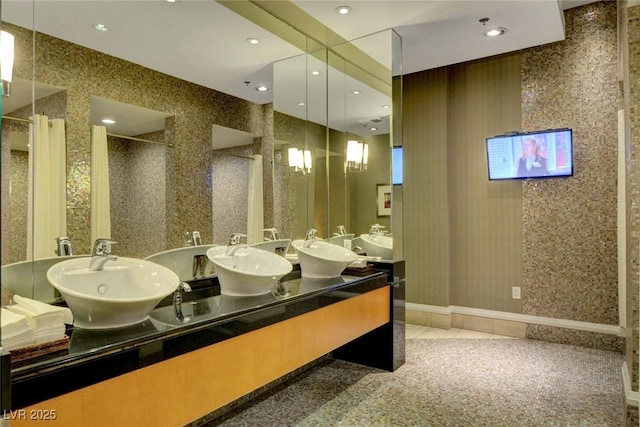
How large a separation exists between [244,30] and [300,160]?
3.48 ft

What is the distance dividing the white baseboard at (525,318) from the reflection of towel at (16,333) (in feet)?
12.5

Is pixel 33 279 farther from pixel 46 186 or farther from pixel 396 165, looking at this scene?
pixel 396 165

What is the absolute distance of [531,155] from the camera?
3795mm

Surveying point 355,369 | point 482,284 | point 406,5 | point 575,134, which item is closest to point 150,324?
point 355,369

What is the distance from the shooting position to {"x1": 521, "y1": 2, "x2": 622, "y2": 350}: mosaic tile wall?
3471 millimetres

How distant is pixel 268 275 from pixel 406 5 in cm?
214

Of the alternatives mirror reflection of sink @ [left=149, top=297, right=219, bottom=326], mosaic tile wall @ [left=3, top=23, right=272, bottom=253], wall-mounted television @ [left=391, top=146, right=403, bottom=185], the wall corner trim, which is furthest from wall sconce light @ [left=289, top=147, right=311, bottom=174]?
the wall corner trim

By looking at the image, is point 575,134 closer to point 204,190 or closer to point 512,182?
point 512,182

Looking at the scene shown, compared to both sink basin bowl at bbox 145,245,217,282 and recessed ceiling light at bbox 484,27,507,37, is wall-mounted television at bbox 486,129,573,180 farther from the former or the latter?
sink basin bowl at bbox 145,245,217,282

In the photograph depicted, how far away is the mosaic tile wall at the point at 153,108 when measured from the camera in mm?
1863

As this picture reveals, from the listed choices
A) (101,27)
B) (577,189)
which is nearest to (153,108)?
→ (101,27)

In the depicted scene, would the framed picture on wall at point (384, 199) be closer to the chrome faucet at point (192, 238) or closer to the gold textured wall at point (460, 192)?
the gold textured wall at point (460, 192)

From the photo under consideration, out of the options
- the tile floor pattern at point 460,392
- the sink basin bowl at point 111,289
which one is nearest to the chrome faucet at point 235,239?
the sink basin bowl at point 111,289

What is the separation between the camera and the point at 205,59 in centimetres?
255
